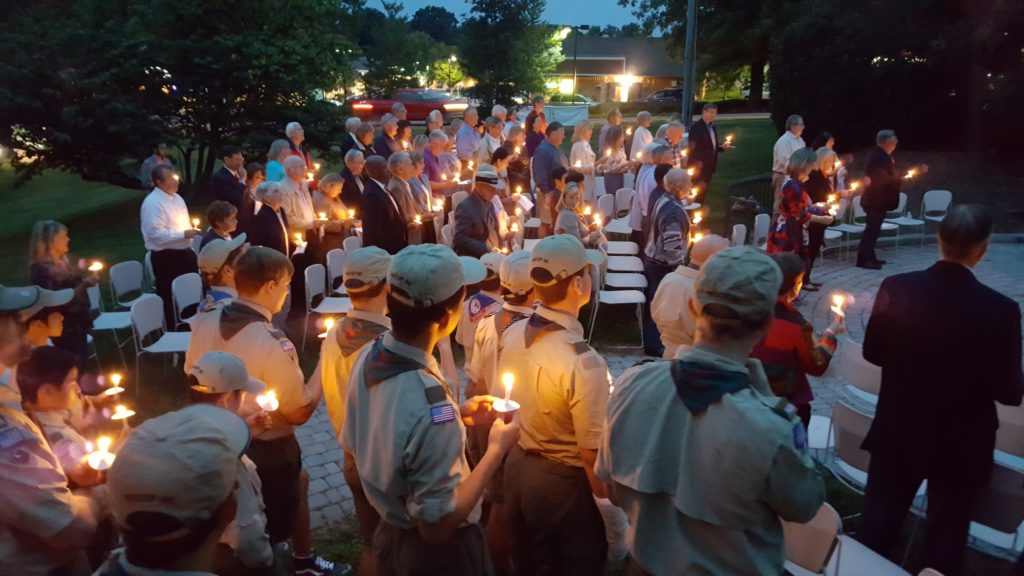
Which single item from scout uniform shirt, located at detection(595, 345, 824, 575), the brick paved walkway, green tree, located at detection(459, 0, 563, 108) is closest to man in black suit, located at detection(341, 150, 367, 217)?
the brick paved walkway

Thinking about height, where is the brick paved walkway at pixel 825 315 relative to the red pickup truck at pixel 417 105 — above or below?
below

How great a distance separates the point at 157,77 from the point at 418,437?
57.7 ft

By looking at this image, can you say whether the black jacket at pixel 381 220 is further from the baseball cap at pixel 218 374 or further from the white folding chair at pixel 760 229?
the white folding chair at pixel 760 229

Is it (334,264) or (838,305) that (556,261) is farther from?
(334,264)

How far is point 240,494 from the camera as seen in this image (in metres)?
2.97

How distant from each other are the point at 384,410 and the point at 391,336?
0.29 m

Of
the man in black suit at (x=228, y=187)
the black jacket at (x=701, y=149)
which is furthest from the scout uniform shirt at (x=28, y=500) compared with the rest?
the black jacket at (x=701, y=149)

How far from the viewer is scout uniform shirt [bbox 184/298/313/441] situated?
362cm

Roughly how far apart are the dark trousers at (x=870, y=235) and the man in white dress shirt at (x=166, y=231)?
9.57m

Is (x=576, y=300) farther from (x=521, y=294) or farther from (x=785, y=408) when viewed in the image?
(x=785, y=408)

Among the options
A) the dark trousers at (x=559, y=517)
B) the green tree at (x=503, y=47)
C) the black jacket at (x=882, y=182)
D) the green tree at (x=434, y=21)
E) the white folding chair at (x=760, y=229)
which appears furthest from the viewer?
the green tree at (x=434, y=21)

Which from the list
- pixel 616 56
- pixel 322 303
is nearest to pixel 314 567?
pixel 322 303

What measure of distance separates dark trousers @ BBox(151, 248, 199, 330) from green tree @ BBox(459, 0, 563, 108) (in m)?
21.5

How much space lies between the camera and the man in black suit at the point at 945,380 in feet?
11.1
